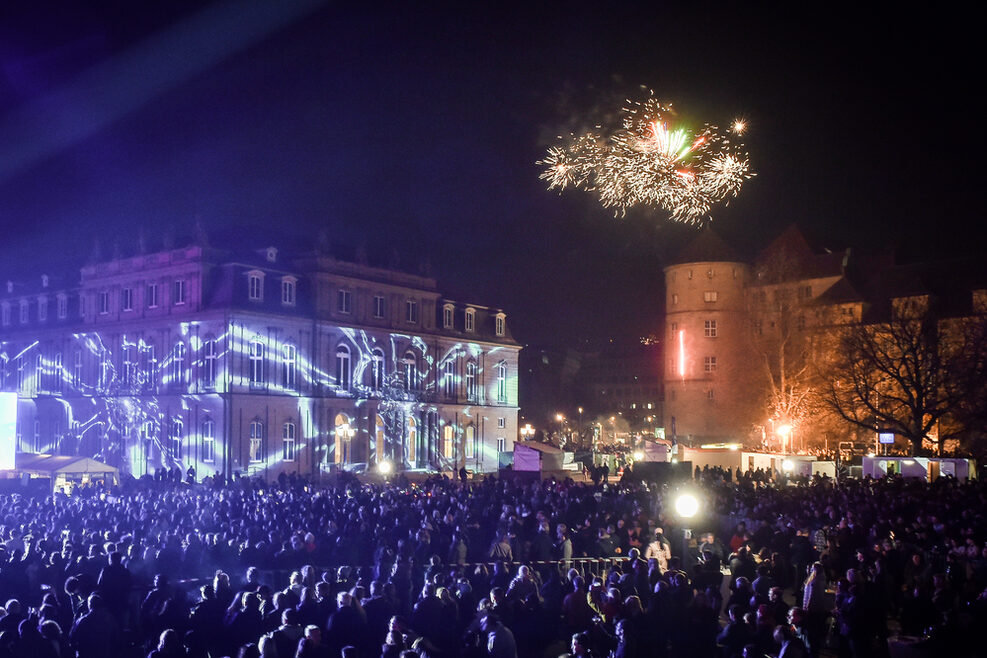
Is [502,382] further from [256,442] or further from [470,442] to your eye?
[256,442]

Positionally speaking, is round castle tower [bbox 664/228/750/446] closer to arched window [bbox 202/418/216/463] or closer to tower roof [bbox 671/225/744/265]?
tower roof [bbox 671/225/744/265]

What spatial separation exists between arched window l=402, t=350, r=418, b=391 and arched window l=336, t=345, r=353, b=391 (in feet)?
14.3

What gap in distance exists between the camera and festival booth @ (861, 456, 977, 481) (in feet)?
108

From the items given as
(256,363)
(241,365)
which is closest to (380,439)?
(256,363)

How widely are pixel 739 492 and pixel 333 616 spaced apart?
62.2ft

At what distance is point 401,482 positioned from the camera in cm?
3738

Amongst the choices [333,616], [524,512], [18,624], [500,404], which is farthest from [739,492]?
[500,404]

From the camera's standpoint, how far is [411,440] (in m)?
52.7

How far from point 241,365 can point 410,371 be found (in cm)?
1230

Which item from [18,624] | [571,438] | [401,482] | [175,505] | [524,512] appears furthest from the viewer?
[571,438]

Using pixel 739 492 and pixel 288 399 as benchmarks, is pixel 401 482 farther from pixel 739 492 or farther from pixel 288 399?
pixel 739 492

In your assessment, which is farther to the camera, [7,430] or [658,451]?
[658,451]

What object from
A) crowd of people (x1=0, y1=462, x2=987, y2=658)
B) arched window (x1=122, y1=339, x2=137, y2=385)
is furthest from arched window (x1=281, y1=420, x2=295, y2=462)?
crowd of people (x1=0, y1=462, x2=987, y2=658)

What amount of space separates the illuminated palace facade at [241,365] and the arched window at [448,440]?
10cm
